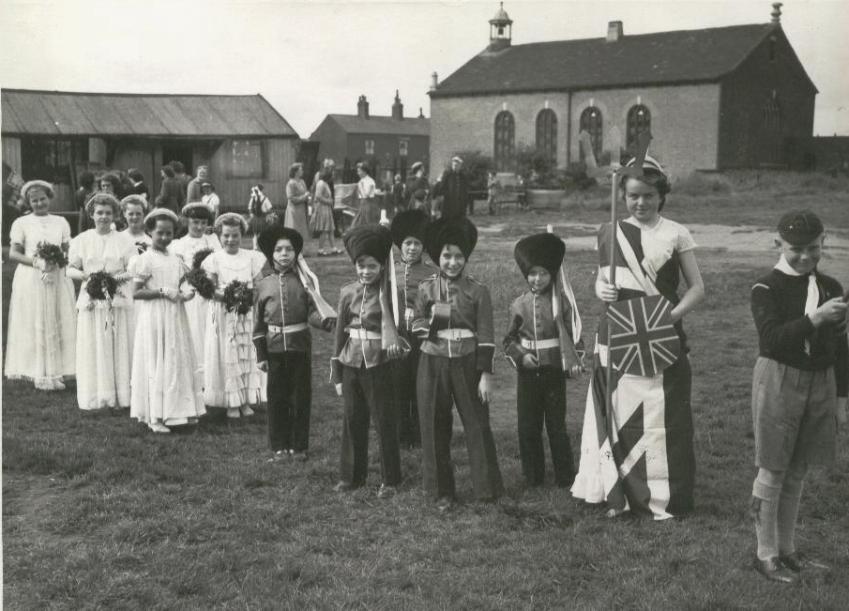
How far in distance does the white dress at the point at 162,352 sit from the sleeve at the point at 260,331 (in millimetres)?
979

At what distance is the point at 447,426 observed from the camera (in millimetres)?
5934

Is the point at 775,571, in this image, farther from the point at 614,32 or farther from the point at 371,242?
the point at 614,32

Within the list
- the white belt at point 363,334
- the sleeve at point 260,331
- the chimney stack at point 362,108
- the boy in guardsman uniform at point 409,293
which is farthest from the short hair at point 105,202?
the chimney stack at point 362,108

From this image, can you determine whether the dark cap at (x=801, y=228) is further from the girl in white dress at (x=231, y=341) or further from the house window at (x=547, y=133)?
the house window at (x=547, y=133)

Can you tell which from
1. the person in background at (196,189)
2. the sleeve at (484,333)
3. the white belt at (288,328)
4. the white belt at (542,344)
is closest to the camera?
the sleeve at (484,333)

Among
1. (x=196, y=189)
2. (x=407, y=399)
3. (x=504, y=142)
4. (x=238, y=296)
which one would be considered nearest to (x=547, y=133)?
(x=504, y=142)

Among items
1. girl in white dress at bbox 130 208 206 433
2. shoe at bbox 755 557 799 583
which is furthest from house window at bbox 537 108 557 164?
shoe at bbox 755 557 799 583

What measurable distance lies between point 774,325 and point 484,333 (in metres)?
1.88

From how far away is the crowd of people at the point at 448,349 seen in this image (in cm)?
455

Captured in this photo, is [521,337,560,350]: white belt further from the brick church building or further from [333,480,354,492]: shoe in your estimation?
the brick church building

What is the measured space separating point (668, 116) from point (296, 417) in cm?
3538

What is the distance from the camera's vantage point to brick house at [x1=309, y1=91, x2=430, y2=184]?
217 ft

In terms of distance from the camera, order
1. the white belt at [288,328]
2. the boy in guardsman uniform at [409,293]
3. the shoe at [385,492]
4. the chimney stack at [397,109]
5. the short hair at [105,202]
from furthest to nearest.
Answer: the chimney stack at [397,109]
the short hair at [105,202]
the white belt at [288,328]
the boy in guardsman uniform at [409,293]
the shoe at [385,492]

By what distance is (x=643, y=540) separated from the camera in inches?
201
